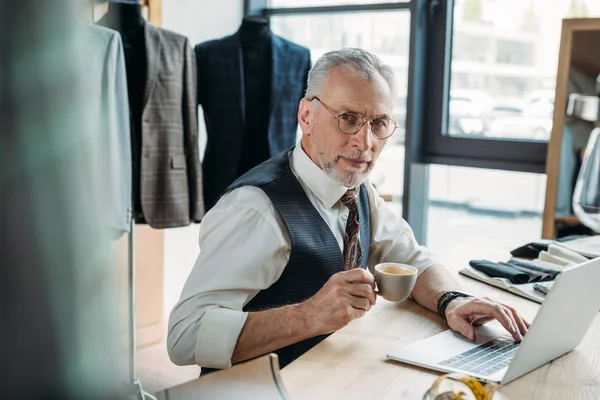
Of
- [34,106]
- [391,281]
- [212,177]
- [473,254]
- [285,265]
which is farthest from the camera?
[212,177]

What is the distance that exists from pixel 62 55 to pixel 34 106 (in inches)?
0.8

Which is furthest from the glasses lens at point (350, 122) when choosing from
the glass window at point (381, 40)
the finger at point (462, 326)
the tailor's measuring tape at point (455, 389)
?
the glass window at point (381, 40)

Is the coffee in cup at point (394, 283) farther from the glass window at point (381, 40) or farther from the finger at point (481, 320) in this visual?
the glass window at point (381, 40)

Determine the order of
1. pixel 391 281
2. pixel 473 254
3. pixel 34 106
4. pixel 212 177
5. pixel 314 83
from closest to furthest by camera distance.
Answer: pixel 34 106, pixel 391 281, pixel 314 83, pixel 473 254, pixel 212 177

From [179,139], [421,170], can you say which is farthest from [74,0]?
[421,170]

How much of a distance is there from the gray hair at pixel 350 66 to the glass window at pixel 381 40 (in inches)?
66.3

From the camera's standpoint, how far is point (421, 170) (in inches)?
137

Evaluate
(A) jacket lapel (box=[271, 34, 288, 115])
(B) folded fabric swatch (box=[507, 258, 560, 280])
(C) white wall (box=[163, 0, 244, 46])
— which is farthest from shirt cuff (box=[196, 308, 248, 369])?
(C) white wall (box=[163, 0, 244, 46])

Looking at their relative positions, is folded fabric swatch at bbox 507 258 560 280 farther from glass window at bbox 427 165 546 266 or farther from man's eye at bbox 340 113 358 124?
glass window at bbox 427 165 546 266

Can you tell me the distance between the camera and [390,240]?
174cm

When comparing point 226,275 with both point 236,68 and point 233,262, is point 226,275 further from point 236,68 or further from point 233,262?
point 236,68

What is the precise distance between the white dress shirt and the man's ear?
6cm

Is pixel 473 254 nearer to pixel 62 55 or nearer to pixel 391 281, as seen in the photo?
pixel 391 281

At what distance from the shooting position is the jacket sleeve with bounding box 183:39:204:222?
2.74m
